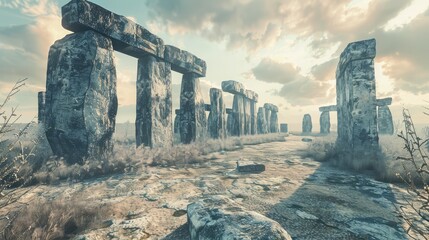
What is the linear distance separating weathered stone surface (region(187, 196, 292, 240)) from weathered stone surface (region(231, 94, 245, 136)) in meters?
12.9

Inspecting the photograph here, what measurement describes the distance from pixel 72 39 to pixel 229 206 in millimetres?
4928

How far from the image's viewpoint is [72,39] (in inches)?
215

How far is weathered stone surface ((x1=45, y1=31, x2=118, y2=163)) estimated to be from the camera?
5188 mm

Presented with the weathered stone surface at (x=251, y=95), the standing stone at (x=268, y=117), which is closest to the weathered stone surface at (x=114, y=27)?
the weathered stone surface at (x=251, y=95)

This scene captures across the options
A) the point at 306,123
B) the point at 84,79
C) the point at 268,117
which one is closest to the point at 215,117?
the point at 84,79

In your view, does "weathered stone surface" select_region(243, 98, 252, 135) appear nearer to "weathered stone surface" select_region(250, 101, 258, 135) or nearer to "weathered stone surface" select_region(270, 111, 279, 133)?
"weathered stone surface" select_region(250, 101, 258, 135)

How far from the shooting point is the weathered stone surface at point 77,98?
5.19m

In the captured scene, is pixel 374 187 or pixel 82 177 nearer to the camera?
pixel 374 187

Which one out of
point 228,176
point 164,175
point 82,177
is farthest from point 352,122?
point 82,177

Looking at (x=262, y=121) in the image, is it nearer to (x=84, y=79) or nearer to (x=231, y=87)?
(x=231, y=87)

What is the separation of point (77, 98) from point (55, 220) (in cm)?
340

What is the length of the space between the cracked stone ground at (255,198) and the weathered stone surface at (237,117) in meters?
9.85

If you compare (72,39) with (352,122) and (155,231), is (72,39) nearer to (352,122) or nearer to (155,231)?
(155,231)

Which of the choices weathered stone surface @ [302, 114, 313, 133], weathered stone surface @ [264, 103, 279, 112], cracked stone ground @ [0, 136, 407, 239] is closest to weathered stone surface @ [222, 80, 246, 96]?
weathered stone surface @ [264, 103, 279, 112]
